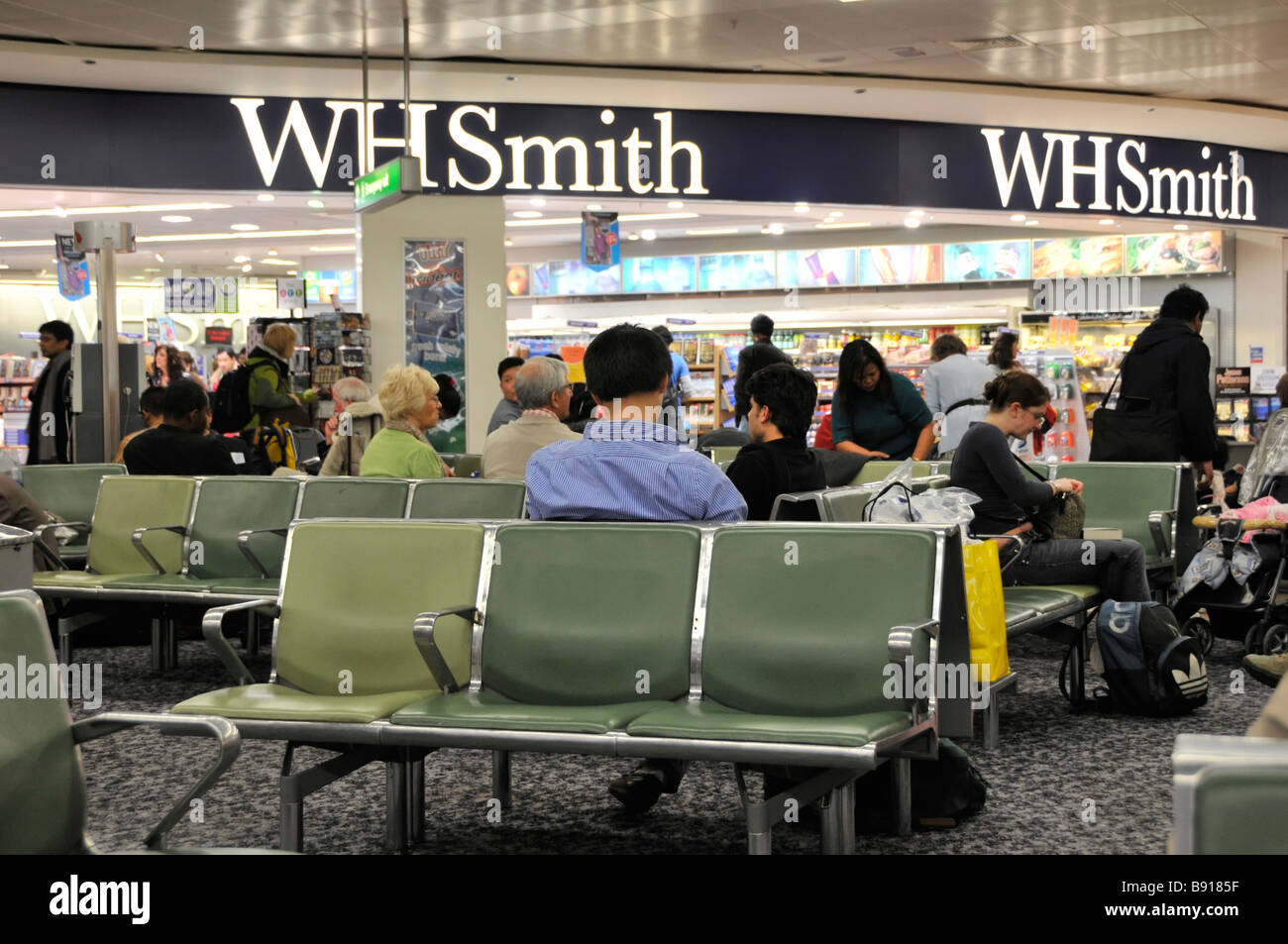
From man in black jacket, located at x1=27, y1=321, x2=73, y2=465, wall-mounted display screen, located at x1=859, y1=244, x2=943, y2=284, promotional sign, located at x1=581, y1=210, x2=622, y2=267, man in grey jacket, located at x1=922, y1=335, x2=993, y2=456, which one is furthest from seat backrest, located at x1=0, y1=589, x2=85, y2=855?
wall-mounted display screen, located at x1=859, y1=244, x2=943, y2=284

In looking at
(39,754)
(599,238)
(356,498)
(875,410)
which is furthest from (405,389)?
(599,238)

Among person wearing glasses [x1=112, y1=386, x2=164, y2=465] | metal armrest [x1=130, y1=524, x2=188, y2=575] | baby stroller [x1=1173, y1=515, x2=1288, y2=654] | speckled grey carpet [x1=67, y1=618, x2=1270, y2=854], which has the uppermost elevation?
person wearing glasses [x1=112, y1=386, x2=164, y2=465]

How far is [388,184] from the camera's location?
8438 mm

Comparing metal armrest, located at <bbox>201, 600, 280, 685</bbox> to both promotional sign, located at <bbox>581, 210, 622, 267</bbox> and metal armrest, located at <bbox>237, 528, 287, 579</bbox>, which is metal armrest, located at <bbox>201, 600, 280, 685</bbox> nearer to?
metal armrest, located at <bbox>237, 528, 287, 579</bbox>

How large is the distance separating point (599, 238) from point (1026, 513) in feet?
27.9

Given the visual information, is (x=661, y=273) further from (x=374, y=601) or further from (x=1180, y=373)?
(x=374, y=601)

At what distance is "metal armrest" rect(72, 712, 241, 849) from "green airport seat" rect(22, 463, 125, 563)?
16.3ft

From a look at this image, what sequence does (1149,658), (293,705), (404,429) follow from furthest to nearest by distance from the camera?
(404,429), (1149,658), (293,705)

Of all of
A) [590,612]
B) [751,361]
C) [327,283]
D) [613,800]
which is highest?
[327,283]

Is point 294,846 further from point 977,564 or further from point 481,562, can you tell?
point 977,564

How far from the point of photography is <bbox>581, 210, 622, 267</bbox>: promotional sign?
43.1 ft

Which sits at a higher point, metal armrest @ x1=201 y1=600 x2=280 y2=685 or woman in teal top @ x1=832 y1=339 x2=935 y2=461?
woman in teal top @ x1=832 y1=339 x2=935 y2=461
